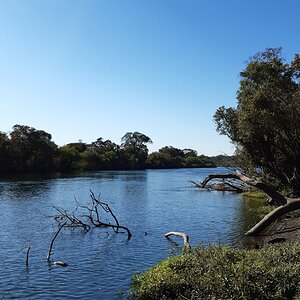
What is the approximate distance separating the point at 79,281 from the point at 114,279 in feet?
5.99

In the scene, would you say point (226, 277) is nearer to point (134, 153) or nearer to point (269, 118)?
point (269, 118)

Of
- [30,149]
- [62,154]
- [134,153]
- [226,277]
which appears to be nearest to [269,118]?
[226,277]

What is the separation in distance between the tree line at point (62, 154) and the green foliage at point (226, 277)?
120 m

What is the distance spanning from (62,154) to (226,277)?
470 feet

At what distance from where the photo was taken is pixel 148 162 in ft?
644

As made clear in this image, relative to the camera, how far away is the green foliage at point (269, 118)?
37.6 m

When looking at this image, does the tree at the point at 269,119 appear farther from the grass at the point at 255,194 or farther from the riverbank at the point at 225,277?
the riverbank at the point at 225,277

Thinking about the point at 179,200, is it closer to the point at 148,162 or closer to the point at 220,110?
the point at 220,110

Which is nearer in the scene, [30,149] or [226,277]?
[226,277]

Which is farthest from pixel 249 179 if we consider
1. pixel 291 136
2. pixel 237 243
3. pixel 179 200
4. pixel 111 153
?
pixel 111 153

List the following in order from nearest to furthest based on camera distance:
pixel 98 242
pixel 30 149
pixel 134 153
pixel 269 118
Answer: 1. pixel 98 242
2. pixel 269 118
3. pixel 30 149
4. pixel 134 153

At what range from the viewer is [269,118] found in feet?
122

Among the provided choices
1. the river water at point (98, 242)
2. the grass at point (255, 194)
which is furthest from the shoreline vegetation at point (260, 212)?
the grass at point (255, 194)

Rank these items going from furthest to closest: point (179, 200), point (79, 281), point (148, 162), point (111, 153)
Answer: point (148, 162) < point (111, 153) < point (179, 200) < point (79, 281)
